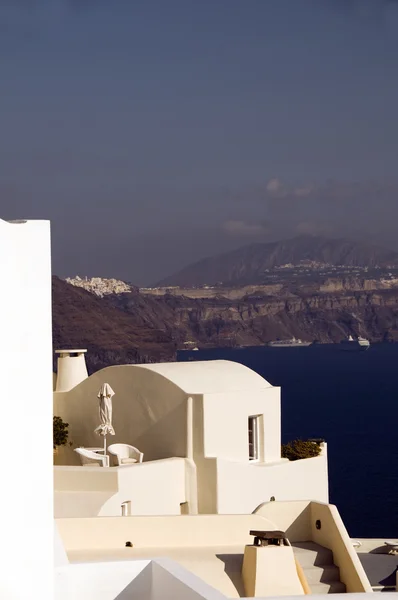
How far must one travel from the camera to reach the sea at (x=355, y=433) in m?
71.6

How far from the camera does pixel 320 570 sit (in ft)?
53.4

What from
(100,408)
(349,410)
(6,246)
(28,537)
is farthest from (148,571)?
(349,410)

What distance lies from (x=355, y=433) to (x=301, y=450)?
86.5m

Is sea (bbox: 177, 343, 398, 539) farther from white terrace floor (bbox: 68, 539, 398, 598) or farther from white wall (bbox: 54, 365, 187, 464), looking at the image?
white terrace floor (bbox: 68, 539, 398, 598)

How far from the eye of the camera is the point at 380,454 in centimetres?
9519

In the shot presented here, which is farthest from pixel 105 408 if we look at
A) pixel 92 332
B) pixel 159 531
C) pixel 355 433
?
pixel 92 332

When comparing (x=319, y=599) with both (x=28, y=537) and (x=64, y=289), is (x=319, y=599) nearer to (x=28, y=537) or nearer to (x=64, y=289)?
(x=28, y=537)

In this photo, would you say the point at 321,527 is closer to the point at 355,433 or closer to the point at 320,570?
the point at 320,570

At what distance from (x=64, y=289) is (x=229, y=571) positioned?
172m

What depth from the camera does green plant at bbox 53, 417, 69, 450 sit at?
21.6 meters

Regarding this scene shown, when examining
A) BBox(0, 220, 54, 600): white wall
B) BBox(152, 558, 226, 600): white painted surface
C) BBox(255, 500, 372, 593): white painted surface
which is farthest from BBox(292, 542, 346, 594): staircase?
BBox(0, 220, 54, 600): white wall

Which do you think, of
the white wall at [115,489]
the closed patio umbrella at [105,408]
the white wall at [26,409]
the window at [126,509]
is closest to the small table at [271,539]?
the white wall at [115,489]

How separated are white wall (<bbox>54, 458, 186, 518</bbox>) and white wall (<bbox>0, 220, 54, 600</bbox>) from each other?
10.3 m

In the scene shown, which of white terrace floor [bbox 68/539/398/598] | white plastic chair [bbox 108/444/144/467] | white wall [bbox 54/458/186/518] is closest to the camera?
white terrace floor [bbox 68/539/398/598]
